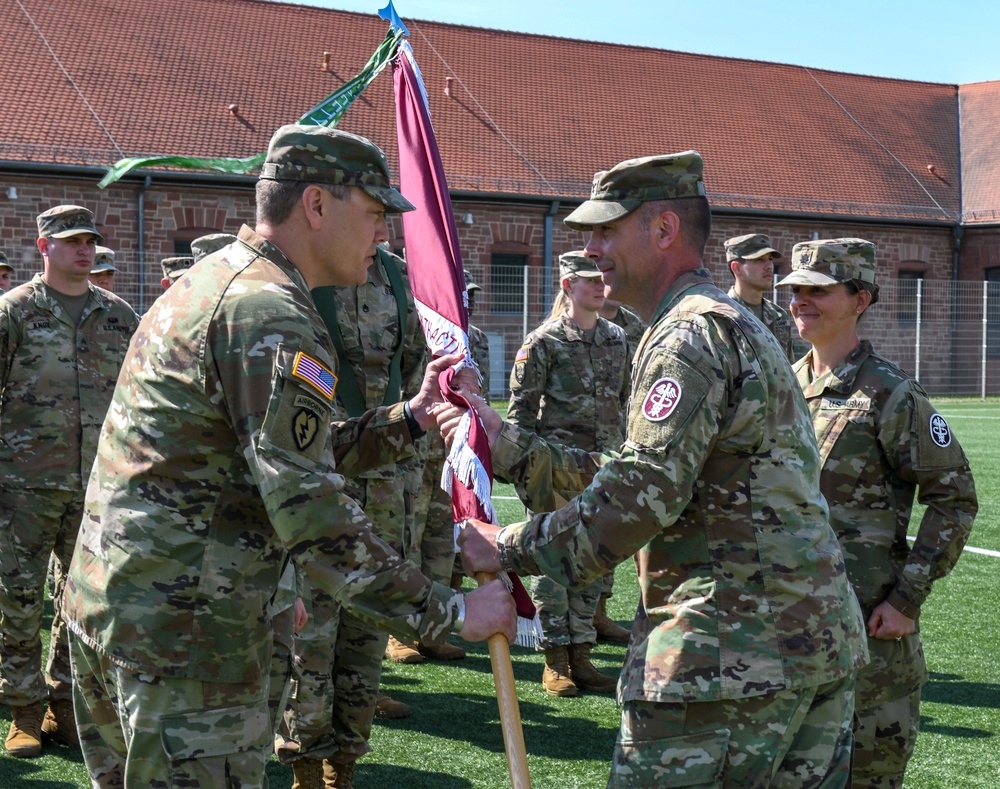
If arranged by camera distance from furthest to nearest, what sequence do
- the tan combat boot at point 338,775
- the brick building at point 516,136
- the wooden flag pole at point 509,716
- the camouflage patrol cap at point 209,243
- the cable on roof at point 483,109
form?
the cable on roof at point 483,109
the brick building at point 516,136
the camouflage patrol cap at point 209,243
the tan combat boot at point 338,775
the wooden flag pole at point 509,716

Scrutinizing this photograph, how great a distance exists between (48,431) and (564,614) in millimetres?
3165

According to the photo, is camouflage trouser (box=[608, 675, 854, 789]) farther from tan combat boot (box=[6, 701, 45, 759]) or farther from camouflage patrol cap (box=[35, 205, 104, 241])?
camouflage patrol cap (box=[35, 205, 104, 241])

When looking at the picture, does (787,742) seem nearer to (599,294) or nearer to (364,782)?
(364,782)

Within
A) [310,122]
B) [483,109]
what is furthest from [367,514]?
[483,109]

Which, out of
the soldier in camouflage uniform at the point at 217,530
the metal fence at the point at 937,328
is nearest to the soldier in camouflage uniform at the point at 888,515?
the soldier in camouflage uniform at the point at 217,530

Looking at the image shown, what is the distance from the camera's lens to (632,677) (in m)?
3.20

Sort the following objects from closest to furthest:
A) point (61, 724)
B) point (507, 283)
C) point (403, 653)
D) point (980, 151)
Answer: point (61, 724) < point (403, 653) < point (507, 283) < point (980, 151)

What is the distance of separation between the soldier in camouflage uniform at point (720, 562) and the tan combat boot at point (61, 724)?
401cm

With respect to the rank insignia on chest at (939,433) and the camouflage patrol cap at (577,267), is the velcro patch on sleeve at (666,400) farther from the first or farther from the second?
the camouflage patrol cap at (577,267)

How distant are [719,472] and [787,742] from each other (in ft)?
2.37

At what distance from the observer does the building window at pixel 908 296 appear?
34.5 metres

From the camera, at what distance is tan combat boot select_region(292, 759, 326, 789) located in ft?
17.6

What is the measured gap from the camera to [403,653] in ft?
26.1

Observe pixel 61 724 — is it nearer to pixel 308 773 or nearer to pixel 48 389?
pixel 308 773
